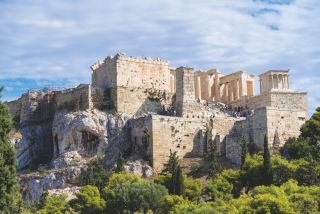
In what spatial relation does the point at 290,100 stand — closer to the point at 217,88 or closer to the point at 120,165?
the point at 217,88

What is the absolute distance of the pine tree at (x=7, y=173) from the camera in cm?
4466

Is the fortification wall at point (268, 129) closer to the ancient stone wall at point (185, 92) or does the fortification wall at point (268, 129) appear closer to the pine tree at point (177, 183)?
the ancient stone wall at point (185, 92)

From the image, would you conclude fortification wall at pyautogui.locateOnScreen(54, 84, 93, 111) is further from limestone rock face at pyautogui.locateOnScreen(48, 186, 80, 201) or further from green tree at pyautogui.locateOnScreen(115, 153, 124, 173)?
limestone rock face at pyautogui.locateOnScreen(48, 186, 80, 201)

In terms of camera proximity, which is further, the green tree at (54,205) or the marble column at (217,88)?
the marble column at (217,88)

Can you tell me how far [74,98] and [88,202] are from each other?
19130mm

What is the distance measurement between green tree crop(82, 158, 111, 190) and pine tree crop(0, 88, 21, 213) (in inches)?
756

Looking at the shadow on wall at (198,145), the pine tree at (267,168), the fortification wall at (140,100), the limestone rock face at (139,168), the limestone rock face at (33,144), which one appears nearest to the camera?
the pine tree at (267,168)

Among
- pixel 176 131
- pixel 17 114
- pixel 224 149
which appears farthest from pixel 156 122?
pixel 17 114

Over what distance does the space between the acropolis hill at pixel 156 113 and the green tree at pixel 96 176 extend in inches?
179

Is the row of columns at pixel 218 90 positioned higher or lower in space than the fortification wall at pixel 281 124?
higher

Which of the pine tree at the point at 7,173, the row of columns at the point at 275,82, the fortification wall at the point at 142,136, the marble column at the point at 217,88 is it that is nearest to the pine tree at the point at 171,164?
the fortification wall at the point at 142,136

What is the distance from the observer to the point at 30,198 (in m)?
70.2

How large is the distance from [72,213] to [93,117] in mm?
15694

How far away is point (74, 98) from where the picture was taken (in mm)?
76562
